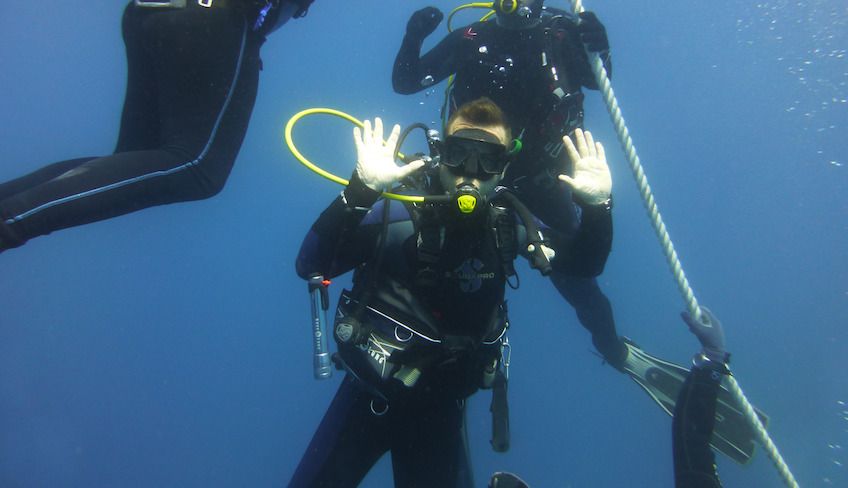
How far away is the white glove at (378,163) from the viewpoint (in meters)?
2.88

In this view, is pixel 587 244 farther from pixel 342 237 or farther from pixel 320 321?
pixel 320 321

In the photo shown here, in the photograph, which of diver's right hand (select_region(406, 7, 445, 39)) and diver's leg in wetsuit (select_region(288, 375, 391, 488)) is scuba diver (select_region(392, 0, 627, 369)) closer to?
diver's right hand (select_region(406, 7, 445, 39))

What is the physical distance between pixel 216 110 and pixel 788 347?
48072mm

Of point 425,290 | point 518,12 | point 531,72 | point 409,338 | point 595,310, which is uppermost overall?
point 518,12

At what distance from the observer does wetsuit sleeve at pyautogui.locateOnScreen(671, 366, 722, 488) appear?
3.84m

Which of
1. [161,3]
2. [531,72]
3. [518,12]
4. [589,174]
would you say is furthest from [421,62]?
[161,3]

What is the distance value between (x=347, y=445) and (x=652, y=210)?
2899 millimetres

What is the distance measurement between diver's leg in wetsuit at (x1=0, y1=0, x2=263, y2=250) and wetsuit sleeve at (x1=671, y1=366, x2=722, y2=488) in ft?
12.0

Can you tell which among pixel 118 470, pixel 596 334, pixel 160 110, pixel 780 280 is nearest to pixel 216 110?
pixel 160 110

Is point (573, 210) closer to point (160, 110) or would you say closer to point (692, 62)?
point (160, 110)

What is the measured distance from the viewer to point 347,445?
365cm

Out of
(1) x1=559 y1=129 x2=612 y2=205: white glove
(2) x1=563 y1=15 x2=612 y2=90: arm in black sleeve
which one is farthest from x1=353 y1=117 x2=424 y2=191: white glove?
(2) x1=563 y1=15 x2=612 y2=90: arm in black sleeve

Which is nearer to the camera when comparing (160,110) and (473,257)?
(160,110)

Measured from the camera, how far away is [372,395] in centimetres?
360
